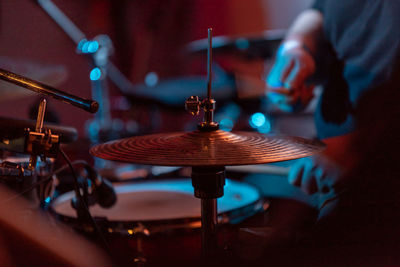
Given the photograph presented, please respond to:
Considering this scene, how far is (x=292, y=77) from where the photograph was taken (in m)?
1.08

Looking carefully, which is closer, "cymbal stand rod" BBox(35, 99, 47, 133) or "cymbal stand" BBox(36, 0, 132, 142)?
"cymbal stand rod" BBox(35, 99, 47, 133)

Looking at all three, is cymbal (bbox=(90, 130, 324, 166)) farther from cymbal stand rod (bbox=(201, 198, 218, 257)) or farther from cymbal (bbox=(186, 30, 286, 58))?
cymbal (bbox=(186, 30, 286, 58))

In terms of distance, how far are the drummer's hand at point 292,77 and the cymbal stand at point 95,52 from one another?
0.77 meters

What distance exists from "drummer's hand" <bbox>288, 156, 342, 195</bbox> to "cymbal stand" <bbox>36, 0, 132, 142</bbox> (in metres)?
0.93

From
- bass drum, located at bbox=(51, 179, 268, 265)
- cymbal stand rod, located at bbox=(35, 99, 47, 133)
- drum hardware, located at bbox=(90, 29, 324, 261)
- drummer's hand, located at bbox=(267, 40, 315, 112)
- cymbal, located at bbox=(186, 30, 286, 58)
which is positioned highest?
cymbal, located at bbox=(186, 30, 286, 58)

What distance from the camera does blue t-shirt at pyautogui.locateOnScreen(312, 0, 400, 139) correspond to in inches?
36.7

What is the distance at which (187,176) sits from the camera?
117cm

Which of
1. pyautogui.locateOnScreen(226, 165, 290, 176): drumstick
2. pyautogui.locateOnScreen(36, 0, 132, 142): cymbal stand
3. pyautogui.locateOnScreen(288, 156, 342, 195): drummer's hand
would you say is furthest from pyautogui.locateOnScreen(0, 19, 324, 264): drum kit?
pyautogui.locateOnScreen(36, 0, 132, 142): cymbal stand

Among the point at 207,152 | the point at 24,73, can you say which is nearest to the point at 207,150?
the point at 207,152

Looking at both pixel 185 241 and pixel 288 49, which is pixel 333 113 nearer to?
pixel 288 49

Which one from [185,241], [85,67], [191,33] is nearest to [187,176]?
[185,241]

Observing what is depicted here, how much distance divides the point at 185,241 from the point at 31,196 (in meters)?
0.32

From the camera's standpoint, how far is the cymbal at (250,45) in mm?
1836

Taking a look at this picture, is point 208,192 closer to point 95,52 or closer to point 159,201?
point 159,201
